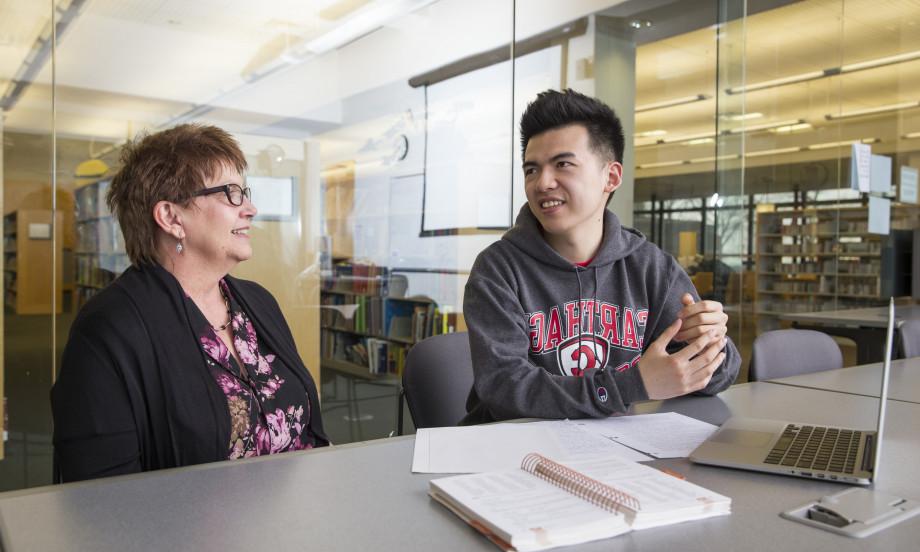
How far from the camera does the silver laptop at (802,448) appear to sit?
1.07m

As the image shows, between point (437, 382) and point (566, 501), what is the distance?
1.14 m

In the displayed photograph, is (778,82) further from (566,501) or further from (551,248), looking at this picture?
(566,501)

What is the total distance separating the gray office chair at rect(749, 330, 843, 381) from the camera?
239 cm

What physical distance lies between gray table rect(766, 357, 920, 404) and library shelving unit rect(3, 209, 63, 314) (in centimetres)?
278

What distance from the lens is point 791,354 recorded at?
2.50m

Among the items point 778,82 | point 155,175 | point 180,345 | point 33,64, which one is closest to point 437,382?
point 180,345

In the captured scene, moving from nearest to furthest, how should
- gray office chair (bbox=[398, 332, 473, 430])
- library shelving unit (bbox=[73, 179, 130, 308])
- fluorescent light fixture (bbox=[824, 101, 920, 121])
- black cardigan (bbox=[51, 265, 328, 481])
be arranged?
black cardigan (bbox=[51, 265, 328, 481]), gray office chair (bbox=[398, 332, 473, 430]), library shelving unit (bbox=[73, 179, 130, 308]), fluorescent light fixture (bbox=[824, 101, 920, 121])

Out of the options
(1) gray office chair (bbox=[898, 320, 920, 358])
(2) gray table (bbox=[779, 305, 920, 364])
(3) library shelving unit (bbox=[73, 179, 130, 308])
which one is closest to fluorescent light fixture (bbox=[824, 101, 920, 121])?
(2) gray table (bbox=[779, 305, 920, 364])

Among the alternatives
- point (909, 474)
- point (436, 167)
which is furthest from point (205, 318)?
point (436, 167)

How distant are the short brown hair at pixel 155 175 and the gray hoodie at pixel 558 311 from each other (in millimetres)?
703

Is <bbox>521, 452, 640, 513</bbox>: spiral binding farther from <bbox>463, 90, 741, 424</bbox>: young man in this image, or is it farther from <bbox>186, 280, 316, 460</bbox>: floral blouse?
<bbox>186, 280, 316, 460</bbox>: floral blouse

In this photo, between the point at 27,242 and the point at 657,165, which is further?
the point at 657,165

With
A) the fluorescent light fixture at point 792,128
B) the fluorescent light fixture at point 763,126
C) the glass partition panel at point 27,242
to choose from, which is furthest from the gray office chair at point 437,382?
the fluorescent light fixture at point 792,128

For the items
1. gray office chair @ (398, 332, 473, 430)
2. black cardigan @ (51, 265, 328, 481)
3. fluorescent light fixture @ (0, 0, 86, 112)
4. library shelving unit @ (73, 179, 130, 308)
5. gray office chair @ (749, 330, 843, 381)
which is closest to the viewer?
black cardigan @ (51, 265, 328, 481)
